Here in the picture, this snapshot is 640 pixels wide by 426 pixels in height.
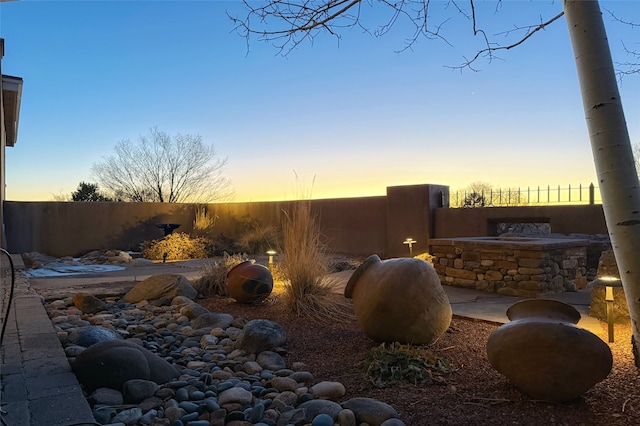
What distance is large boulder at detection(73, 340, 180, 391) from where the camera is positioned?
2193 millimetres

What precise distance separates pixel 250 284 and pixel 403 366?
88.3 inches

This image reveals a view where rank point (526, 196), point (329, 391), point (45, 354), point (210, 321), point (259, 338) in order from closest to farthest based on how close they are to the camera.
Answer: point (329, 391), point (45, 354), point (259, 338), point (210, 321), point (526, 196)

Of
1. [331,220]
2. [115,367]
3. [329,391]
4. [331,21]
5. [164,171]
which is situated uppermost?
[164,171]

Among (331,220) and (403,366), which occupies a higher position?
(331,220)

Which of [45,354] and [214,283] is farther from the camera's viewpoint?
[214,283]

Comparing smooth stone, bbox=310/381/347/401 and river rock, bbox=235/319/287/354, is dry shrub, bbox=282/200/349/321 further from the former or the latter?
smooth stone, bbox=310/381/347/401

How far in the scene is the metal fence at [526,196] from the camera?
22.0 ft

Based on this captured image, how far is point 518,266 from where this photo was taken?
4738 millimetres

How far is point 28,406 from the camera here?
1726 mm

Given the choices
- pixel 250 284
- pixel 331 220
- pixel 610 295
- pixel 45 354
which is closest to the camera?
pixel 45 354

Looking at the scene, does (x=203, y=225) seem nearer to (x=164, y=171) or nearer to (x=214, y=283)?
(x=214, y=283)

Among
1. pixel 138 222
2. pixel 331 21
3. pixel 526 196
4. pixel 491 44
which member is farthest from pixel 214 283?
pixel 138 222

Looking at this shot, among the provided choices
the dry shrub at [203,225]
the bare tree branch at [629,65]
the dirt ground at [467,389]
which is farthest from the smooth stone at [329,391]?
the dry shrub at [203,225]

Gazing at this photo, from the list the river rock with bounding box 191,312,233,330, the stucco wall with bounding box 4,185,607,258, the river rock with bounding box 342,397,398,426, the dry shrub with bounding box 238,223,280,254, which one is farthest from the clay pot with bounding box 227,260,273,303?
the dry shrub with bounding box 238,223,280,254
